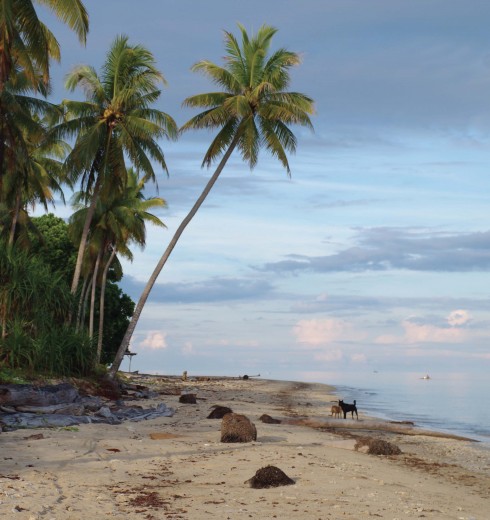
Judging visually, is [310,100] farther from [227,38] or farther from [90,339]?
[90,339]

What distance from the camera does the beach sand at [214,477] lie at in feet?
28.9

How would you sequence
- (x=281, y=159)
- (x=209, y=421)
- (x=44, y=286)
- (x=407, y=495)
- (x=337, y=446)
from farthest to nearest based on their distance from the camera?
(x=281, y=159) → (x=44, y=286) → (x=209, y=421) → (x=337, y=446) → (x=407, y=495)

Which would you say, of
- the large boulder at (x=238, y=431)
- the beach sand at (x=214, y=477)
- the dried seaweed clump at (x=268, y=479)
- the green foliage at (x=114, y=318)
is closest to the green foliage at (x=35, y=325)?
the beach sand at (x=214, y=477)

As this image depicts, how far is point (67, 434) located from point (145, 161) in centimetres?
2031

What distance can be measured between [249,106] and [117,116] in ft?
20.9

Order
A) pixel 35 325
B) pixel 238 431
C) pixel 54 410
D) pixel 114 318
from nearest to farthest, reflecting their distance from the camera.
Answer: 1. pixel 238 431
2. pixel 54 410
3. pixel 35 325
4. pixel 114 318

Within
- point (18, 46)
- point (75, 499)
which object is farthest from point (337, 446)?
point (18, 46)

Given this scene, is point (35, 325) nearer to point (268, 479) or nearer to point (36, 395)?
point (36, 395)

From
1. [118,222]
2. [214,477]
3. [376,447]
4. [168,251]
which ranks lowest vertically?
[214,477]

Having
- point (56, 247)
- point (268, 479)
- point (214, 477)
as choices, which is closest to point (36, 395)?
point (214, 477)

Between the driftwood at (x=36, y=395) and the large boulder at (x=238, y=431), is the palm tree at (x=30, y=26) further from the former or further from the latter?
the large boulder at (x=238, y=431)

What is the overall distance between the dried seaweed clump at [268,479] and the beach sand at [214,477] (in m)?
0.14

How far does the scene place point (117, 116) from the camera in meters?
33.1

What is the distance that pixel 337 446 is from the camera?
51.2 ft
